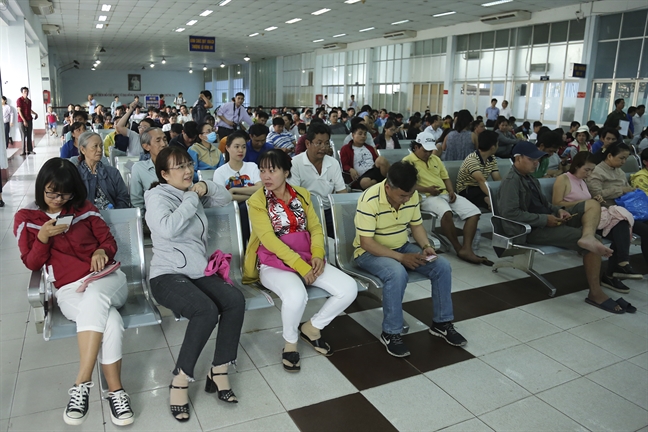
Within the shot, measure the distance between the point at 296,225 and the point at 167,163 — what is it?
853 mm

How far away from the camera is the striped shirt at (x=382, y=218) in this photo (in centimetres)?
315

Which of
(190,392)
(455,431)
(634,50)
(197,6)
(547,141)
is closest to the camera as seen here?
(455,431)

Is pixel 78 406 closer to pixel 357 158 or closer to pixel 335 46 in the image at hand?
pixel 357 158

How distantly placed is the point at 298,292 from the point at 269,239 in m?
0.37

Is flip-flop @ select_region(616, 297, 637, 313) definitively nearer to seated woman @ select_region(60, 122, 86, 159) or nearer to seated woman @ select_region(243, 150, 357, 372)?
seated woman @ select_region(243, 150, 357, 372)

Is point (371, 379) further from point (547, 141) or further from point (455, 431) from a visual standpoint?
point (547, 141)

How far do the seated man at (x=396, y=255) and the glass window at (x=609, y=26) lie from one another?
1334cm

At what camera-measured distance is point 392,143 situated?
25.2 feet

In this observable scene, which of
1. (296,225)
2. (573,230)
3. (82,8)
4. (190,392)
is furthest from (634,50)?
(82,8)

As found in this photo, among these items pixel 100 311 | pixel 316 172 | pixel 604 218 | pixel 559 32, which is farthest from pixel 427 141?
pixel 559 32

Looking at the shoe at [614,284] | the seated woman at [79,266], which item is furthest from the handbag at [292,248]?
the shoe at [614,284]

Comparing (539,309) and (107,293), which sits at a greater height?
(107,293)

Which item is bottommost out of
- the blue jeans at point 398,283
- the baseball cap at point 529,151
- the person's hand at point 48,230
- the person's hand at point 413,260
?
the blue jeans at point 398,283

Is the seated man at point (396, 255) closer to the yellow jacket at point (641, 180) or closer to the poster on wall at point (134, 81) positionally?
the yellow jacket at point (641, 180)
